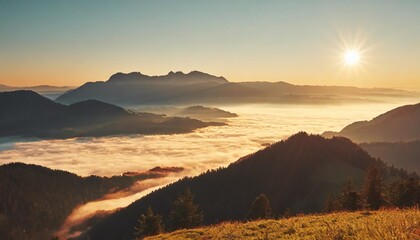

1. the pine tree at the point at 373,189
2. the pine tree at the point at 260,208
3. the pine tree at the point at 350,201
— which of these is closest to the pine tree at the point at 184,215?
the pine tree at the point at 260,208

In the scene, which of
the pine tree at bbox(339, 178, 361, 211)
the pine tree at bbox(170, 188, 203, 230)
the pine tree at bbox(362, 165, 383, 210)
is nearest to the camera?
the pine tree at bbox(339, 178, 361, 211)

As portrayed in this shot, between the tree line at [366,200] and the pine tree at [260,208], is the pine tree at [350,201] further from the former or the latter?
the pine tree at [260,208]

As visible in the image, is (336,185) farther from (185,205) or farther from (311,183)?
(185,205)

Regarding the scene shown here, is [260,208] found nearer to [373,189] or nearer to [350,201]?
[350,201]

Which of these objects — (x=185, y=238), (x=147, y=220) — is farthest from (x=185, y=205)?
(x=185, y=238)

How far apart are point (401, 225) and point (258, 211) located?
7183cm

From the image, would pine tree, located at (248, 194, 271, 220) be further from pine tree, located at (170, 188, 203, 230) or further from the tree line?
pine tree, located at (170, 188, 203, 230)

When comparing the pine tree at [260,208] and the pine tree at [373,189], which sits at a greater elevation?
the pine tree at [373,189]

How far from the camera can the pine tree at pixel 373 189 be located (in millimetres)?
72250

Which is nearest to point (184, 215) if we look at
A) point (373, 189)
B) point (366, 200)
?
point (366, 200)

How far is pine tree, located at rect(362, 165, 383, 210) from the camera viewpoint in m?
72.2

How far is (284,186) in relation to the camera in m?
198

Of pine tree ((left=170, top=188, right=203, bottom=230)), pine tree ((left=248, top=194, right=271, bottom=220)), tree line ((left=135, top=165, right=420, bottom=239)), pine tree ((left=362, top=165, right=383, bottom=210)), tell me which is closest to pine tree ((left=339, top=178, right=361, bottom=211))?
tree line ((left=135, top=165, right=420, bottom=239))

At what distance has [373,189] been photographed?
239 ft
